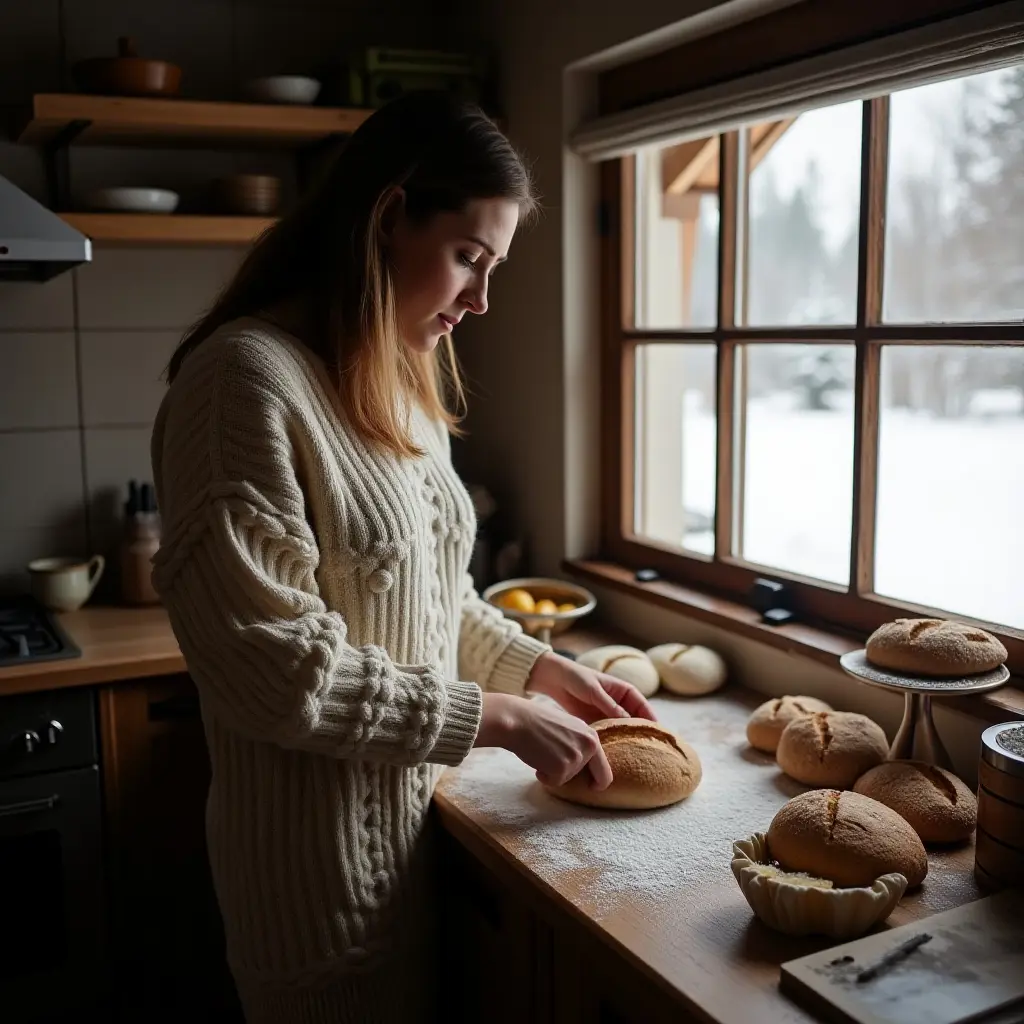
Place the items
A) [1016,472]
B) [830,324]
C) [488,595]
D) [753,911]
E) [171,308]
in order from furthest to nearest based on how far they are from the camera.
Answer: [171,308], [488,595], [830,324], [1016,472], [753,911]

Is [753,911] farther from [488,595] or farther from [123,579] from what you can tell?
[123,579]

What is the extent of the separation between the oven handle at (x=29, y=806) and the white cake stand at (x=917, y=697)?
124cm

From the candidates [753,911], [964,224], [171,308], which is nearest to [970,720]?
[753,911]

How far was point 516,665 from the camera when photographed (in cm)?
154

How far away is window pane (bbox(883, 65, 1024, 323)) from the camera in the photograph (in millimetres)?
1433

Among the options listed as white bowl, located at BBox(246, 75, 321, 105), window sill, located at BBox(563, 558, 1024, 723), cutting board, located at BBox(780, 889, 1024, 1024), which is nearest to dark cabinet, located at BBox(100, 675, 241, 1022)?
window sill, located at BBox(563, 558, 1024, 723)

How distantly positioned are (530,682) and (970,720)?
56cm

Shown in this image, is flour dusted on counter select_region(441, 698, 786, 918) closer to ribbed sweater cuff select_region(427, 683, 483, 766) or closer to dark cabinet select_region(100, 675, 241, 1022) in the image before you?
ribbed sweater cuff select_region(427, 683, 483, 766)

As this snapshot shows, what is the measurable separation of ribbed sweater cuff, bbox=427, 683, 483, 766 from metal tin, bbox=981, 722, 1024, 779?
512mm

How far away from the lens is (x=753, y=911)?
1.09 m

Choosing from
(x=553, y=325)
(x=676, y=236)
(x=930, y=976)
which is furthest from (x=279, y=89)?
(x=930, y=976)

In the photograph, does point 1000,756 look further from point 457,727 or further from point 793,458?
point 793,458

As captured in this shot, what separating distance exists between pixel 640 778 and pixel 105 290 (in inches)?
61.4

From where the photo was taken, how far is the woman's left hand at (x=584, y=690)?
4.91 ft
